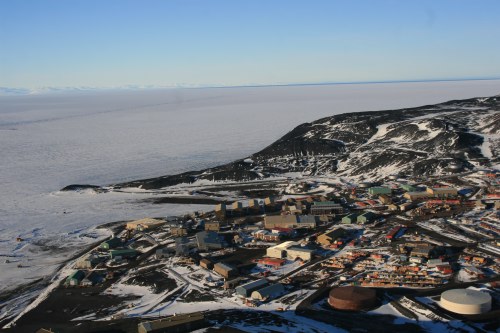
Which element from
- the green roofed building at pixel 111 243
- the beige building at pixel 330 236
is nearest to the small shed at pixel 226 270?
the beige building at pixel 330 236

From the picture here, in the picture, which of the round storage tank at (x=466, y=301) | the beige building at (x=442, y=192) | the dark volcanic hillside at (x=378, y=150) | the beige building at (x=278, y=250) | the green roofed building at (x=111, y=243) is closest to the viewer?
Answer: the round storage tank at (x=466, y=301)

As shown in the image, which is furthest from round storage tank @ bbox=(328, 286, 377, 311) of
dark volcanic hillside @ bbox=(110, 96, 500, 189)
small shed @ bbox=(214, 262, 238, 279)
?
dark volcanic hillside @ bbox=(110, 96, 500, 189)

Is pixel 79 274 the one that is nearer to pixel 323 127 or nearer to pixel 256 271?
pixel 256 271

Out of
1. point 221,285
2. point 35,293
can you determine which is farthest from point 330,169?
point 35,293

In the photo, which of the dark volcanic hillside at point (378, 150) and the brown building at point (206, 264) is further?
the dark volcanic hillside at point (378, 150)

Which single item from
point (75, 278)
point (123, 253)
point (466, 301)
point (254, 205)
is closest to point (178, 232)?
point (123, 253)

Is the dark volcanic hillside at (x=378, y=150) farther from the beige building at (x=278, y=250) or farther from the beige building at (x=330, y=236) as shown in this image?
the beige building at (x=278, y=250)
